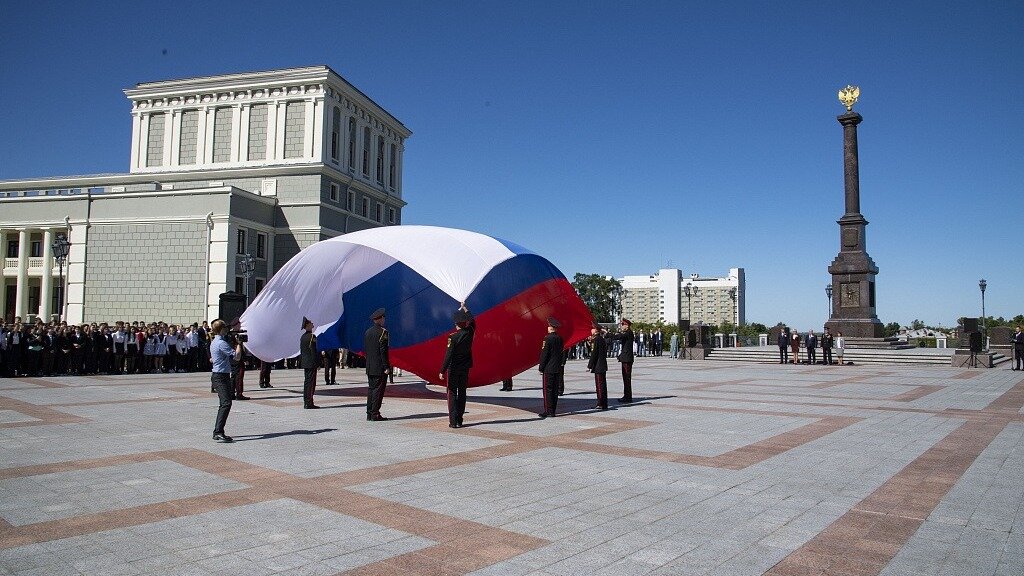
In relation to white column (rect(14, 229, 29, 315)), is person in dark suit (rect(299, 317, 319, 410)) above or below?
below

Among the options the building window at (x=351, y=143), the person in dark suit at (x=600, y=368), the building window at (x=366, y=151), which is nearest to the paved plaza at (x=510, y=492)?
the person in dark suit at (x=600, y=368)

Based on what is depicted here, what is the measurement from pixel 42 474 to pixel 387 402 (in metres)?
8.33

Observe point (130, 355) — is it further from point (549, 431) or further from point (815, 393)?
point (815, 393)

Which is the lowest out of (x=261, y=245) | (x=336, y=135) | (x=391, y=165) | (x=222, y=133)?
(x=261, y=245)

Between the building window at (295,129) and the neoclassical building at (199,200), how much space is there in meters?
0.09

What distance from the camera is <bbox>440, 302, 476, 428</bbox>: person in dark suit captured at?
451 inches

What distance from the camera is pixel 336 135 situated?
175 ft

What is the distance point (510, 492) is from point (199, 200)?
144 feet

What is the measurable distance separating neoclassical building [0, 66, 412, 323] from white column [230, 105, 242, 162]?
8cm

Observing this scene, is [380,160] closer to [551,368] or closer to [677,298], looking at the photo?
[551,368]

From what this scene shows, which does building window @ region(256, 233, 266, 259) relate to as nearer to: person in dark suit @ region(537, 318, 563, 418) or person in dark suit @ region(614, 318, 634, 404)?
person in dark suit @ region(614, 318, 634, 404)

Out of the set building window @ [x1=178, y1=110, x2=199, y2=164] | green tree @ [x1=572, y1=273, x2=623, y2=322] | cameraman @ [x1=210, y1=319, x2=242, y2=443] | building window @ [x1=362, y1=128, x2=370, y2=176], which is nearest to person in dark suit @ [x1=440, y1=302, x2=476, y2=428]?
cameraman @ [x1=210, y1=319, x2=242, y2=443]

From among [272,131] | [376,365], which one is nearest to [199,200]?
[272,131]

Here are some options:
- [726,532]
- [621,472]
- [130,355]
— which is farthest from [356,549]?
[130,355]
